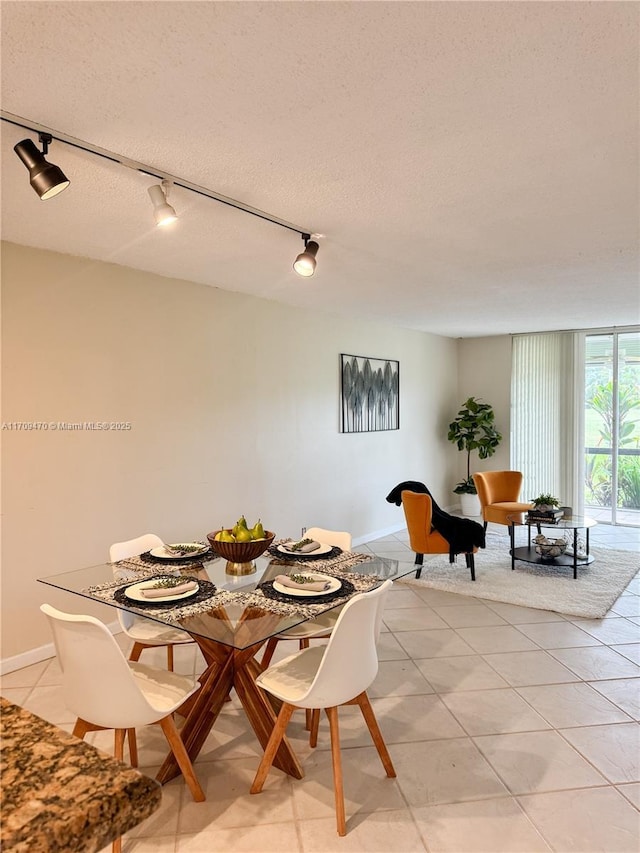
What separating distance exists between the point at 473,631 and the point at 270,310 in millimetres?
3105

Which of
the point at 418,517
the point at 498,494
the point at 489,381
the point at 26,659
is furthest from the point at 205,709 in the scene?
the point at 489,381

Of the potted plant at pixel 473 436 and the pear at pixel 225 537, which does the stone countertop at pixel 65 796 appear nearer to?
the pear at pixel 225 537

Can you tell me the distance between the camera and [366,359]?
617cm

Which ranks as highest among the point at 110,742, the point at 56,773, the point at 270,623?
the point at 56,773

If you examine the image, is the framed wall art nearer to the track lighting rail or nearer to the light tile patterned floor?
the light tile patterned floor

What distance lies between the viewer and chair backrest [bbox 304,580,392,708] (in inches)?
74.5

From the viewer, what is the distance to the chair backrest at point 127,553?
8.35 ft

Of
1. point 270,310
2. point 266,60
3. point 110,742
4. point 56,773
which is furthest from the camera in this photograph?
point 270,310

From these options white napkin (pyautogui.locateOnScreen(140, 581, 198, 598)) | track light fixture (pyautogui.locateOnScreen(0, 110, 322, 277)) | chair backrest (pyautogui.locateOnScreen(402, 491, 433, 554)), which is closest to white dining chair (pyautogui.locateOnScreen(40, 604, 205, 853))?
white napkin (pyautogui.locateOnScreen(140, 581, 198, 598))

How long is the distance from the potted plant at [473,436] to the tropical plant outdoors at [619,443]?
1211 mm

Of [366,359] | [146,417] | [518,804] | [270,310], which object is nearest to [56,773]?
[518,804]

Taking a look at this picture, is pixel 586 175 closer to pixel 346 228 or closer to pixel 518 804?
pixel 346 228

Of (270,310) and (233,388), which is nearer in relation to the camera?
(233,388)

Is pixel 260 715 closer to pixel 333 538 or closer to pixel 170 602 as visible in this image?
pixel 170 602
